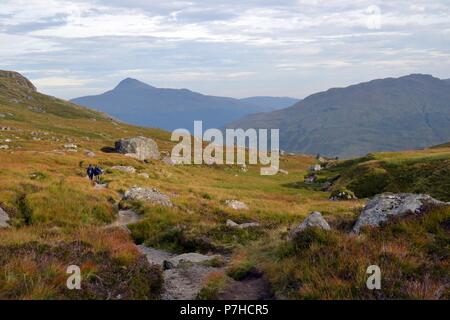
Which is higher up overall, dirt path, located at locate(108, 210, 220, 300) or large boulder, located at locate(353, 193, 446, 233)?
large boulder, located at locate(353, 193, 446, 233)

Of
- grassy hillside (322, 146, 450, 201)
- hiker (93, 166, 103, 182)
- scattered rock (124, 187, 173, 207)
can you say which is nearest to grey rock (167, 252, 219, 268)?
scattered rock (124, 187, 173, 207)

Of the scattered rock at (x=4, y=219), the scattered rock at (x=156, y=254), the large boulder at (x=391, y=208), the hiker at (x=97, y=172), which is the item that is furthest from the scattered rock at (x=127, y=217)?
the large boulder at (x=391, y=208)

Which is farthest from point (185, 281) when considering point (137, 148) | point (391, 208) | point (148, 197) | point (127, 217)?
point (137, 148)

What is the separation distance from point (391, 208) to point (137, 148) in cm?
7705

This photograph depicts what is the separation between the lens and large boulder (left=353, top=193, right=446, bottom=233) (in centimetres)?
1514

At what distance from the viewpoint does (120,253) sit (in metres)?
12.7

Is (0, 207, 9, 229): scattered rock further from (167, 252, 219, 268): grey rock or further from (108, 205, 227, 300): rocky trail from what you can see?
(167, 252, 219, 268): grey rock

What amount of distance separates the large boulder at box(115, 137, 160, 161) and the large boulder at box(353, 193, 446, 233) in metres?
73.1

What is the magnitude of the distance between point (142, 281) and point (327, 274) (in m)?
4.56

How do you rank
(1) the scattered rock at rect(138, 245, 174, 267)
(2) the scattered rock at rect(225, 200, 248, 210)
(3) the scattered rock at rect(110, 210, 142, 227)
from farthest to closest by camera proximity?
(2) the scattered rock at rect(225, 200, 248, 210) → (3) the scattered rock at rect(110, 210, 142, 227) → (1) the scattered rock at rect(138, 245, 174, 267)

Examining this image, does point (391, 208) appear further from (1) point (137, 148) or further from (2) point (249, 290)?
(1) point (137, 148)

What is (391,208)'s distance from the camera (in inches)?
641

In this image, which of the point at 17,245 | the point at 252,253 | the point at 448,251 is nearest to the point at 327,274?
the point at 448,251
